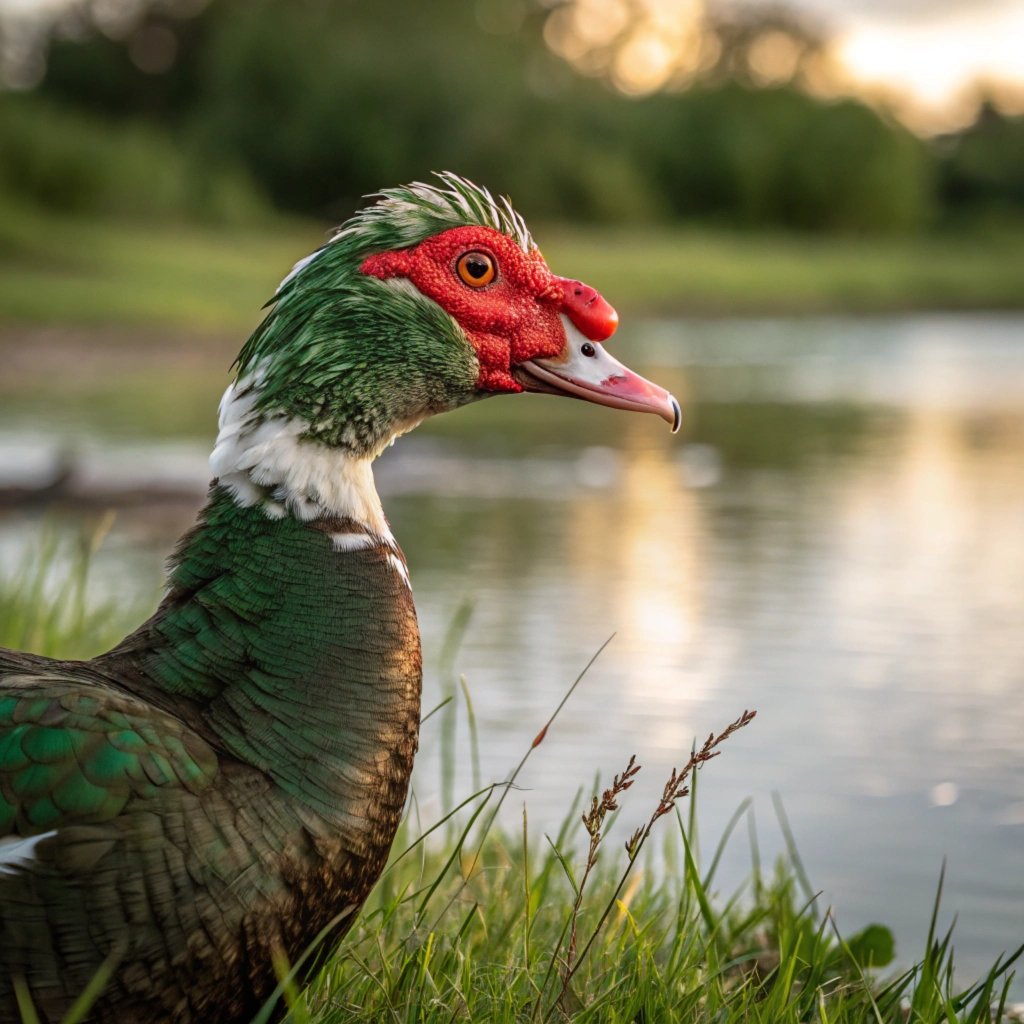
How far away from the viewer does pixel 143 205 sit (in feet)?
116

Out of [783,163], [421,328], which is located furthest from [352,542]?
[783,163]

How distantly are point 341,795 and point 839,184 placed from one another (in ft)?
184

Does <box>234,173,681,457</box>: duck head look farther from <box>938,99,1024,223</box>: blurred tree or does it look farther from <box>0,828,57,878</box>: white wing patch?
<box>938,99,1024,223</box>: blurred tree

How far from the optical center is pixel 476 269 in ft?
8.77

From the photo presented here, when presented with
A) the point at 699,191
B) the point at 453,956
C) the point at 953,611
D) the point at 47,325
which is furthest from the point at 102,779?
the point at 699,191

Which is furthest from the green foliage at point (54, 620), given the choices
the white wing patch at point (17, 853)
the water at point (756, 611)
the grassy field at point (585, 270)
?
the grassy field at point (585, 270)

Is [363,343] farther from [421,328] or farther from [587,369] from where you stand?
[587,369]

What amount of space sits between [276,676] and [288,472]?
31cm

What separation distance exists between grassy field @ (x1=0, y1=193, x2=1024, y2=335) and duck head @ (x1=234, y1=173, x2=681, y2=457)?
15.5m

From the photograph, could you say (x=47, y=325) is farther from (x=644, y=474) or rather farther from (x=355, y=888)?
(x=355, y=888)

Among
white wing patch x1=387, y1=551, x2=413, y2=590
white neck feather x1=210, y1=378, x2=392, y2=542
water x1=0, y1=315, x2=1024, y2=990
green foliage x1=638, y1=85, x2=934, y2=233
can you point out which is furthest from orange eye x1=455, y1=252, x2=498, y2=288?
green foliage x1=638, y1=85, x2=934, y2=233

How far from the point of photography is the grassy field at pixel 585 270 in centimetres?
2411

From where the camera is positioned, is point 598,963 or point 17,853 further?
point 598,963

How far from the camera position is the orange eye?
2.65 m
